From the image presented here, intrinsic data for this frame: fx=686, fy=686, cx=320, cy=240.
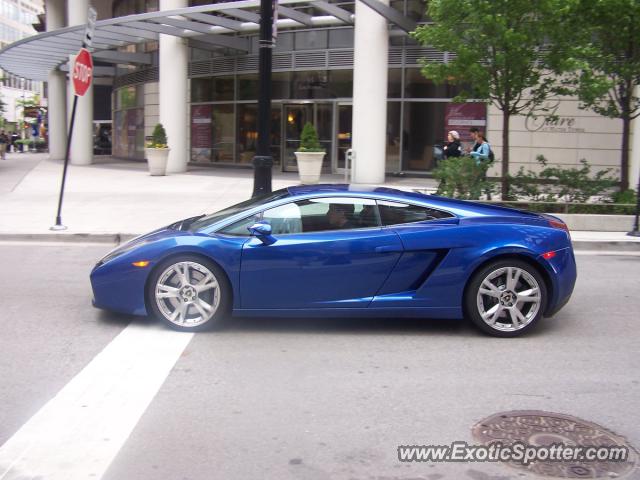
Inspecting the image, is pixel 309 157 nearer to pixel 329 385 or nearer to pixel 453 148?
pixel 453 148

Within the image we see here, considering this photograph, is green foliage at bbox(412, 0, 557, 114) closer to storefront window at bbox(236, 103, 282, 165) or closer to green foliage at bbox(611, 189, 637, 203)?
green foliage at bbox(611, 189, 637, 203)

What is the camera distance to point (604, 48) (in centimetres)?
1322

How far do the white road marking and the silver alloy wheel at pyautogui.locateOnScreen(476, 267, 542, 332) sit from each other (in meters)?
2.60

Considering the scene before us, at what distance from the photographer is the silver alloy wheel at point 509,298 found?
5.94 meters

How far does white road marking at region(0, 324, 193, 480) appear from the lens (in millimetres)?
3686

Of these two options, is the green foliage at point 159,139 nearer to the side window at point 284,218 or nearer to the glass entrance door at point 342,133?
the glass entrance door at point 342,133

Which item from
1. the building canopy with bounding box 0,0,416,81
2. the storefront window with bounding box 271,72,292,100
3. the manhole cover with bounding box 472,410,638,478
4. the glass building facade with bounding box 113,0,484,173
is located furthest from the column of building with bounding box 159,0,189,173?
the manhole cover with bounding box 472,410,638,478

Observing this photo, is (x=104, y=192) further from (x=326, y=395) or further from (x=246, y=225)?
(x=326, y=395)

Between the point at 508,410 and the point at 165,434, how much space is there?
2169mm

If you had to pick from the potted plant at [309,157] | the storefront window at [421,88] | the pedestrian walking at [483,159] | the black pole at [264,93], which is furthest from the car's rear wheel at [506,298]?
the storefront window at [421,88]

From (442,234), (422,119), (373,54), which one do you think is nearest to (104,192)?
(373,54)

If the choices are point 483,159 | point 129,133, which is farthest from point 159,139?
point 483,159

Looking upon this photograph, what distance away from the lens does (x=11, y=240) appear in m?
11.4

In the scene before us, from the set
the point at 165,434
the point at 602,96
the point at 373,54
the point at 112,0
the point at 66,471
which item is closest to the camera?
the point at 66,471
